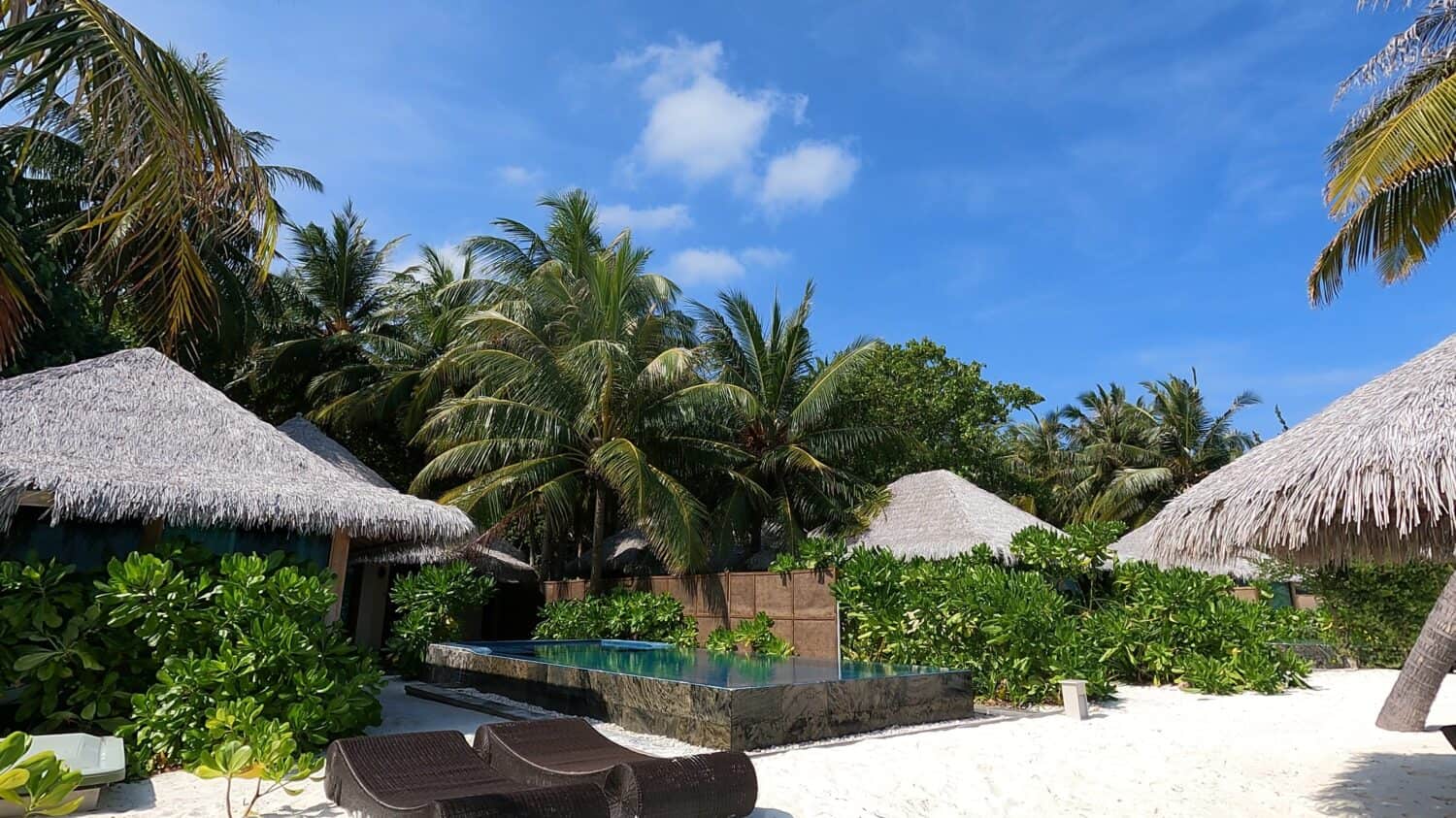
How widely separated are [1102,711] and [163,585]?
27.5 feet

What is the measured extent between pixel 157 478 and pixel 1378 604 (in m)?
16.0

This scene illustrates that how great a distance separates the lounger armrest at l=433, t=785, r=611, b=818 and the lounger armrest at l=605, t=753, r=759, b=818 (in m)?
0.22

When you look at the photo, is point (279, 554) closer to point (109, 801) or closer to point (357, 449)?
point (109, 801)

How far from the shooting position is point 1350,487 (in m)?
3.99

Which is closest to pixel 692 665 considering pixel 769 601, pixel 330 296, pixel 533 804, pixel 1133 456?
pixel 769 601

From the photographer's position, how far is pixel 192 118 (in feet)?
14.7

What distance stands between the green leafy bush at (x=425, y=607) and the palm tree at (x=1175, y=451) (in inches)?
760

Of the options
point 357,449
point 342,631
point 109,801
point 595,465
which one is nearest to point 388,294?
point 357,449

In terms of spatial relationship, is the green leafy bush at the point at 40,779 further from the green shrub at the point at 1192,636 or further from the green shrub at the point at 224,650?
the green shrub at the point at 1192,636

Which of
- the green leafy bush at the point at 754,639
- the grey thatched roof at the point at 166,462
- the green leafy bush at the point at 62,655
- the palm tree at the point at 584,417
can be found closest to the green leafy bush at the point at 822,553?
the green leafy bush at the point at 754,639

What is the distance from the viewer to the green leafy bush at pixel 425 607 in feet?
36.6

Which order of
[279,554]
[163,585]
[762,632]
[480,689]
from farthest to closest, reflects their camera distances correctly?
[762,632], [480,689], [279,554], [163,585]

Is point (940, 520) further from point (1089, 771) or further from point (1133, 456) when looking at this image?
point (1133, 456)

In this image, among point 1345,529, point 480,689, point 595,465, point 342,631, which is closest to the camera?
point 1345,529
